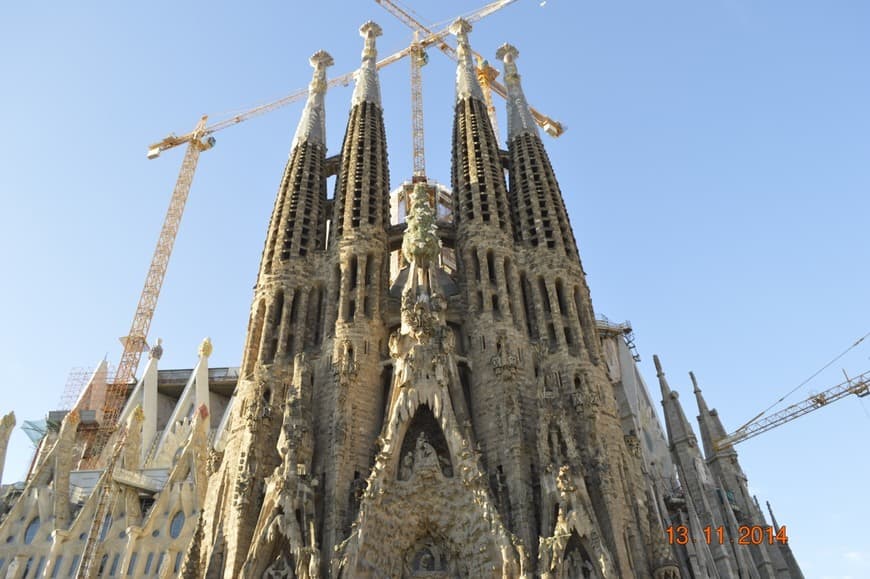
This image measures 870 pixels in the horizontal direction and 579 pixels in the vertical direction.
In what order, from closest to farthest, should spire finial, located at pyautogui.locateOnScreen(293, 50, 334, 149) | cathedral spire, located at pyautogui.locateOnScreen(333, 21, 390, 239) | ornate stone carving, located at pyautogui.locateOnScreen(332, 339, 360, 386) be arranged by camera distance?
1. ornate stone carving, located at pyautogui.locateOnScreen(332, 339, 360, 386)
2. cathedral spire, located at pyautogui.locateOnScreen(333, 21, 390, 239)
3. spire finial, located at pyautogui.locateOnScreen(293, 50, 334, 149)

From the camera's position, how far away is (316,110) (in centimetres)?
3638

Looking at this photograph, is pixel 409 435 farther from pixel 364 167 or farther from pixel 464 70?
pixel 464 70

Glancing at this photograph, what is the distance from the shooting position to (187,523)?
2873cm

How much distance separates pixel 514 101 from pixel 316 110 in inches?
398

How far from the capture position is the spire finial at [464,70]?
36562mm

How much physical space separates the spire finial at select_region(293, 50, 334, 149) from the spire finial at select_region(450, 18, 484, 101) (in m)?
7.08

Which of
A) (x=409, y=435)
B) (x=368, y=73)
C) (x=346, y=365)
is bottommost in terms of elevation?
(x=409, y=435)

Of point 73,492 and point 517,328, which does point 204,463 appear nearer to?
→ point 73,492

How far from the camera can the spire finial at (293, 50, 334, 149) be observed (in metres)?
34.7

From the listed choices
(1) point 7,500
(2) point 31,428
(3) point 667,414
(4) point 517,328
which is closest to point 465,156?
(4) point 517,328

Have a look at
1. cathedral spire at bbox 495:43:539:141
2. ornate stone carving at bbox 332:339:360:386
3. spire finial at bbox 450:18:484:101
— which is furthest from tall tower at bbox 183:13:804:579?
spire finial at bbox 450:18:484:101

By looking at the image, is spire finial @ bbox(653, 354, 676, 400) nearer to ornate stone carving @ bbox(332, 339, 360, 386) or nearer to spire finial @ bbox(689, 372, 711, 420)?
spire finial @ bbox(689, 372, 711, 420)

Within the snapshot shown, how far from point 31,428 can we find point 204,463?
67.0 feet

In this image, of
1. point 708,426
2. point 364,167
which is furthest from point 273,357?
point 708,426
